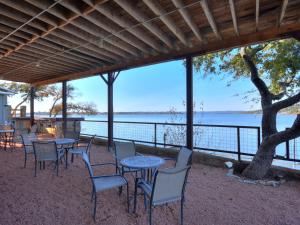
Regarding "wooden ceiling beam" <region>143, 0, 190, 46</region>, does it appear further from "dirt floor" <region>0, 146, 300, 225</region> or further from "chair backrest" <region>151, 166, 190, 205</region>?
"dirt floor" <region>0, 146, 300, 225</region>

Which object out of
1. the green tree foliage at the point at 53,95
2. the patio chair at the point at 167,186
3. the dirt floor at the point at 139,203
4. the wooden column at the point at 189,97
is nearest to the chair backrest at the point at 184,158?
the dirt floor at the point at 139,203

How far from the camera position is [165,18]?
3.15 meters

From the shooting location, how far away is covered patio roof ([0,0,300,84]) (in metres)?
2.87

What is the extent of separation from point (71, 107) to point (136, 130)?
468 inches

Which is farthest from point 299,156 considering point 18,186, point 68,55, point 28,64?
point 28,64

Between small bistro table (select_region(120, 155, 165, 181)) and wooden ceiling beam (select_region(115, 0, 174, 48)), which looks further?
wooden ceiling beam (select_region(115, 0, 174, 48))

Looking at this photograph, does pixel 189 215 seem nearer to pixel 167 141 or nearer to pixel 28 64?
pixel 167 141

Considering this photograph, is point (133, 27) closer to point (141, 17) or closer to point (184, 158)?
point (141, 17)

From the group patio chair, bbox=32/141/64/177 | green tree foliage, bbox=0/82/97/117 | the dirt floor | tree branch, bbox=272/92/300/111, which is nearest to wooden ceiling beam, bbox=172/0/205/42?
tree branch, bbox=272/92/300/111

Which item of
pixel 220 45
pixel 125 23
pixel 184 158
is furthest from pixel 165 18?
pixel 184 158

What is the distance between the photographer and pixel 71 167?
427 cm

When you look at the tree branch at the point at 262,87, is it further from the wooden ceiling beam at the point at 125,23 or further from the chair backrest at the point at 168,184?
the chair backrest at the point at 168,184

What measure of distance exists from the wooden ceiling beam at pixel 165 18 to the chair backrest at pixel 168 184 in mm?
2189

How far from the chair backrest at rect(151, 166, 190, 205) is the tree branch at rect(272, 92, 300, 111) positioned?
259 cm
